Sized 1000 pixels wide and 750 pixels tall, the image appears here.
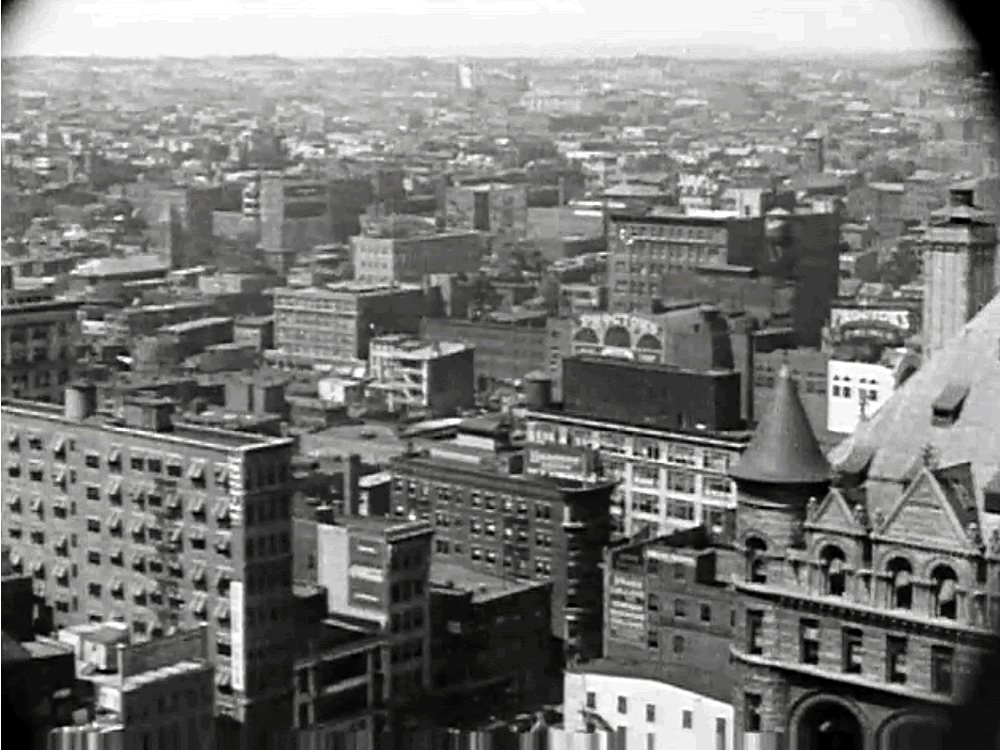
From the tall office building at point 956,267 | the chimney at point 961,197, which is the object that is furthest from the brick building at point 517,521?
the chimney at point 961,197

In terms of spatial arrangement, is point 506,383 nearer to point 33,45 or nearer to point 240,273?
point 240,273

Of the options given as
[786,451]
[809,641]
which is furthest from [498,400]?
[809,641]

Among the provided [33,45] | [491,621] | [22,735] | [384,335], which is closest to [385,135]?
[384,335]

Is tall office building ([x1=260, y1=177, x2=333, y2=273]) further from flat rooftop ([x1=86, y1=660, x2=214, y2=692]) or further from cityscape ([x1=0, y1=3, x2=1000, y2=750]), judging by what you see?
flat rooftop ([x1=86, y1=660, x2=214, y2=692])

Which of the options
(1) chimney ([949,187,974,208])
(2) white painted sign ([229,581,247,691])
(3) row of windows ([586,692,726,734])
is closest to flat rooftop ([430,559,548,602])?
(3) row of windows ([586,692,726,734])

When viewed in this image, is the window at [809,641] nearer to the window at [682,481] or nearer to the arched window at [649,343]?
the window at [682,481]

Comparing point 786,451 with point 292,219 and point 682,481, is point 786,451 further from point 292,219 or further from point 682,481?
point 292,219
